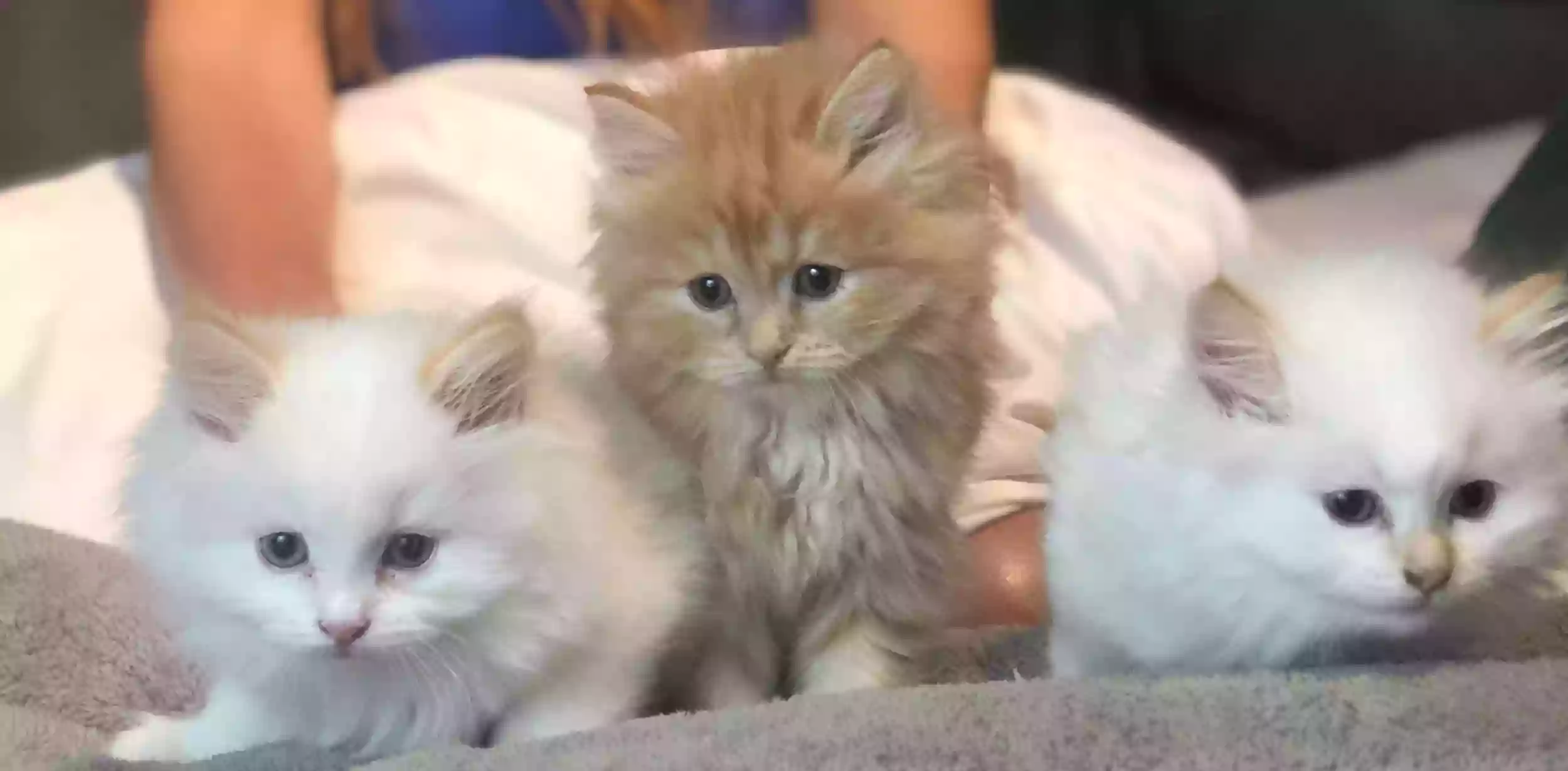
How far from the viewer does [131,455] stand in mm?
907

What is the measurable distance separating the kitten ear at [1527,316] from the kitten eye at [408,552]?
0.62m

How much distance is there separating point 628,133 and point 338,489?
0.99ft

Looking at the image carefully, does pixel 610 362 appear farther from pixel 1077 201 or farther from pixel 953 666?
pixel 1077 201

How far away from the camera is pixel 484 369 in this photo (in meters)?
0.82

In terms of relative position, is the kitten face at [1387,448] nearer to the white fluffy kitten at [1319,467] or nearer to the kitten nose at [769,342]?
the white fluffy kitten at [1319,467]

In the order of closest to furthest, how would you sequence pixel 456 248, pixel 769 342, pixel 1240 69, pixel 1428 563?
pixel 1428 563 < pixel 769 342 < pixel 456 248 < pixel 1240 69

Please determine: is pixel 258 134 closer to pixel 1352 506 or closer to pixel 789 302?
pixel 789 302

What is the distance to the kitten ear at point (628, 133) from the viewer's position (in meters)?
0.89

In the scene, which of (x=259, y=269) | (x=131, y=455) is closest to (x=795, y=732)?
(x=131, y=455)

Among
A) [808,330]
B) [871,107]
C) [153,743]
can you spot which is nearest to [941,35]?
[871,107]

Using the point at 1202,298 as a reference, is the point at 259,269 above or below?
below

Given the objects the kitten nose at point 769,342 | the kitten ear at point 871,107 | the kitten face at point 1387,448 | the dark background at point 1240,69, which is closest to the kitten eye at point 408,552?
the kitten nose at point 769,342

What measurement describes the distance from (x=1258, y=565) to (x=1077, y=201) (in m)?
0.79

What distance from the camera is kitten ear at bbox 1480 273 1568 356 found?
30.7 inches
